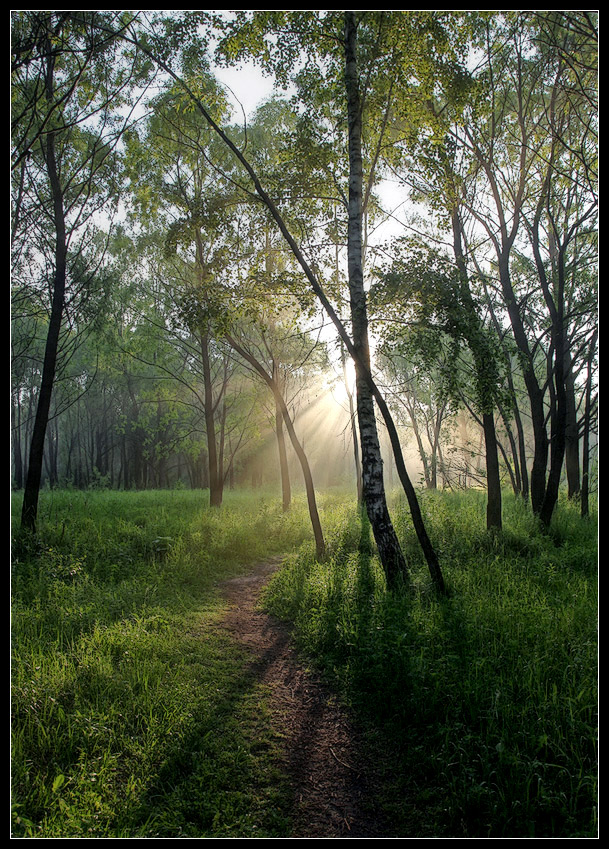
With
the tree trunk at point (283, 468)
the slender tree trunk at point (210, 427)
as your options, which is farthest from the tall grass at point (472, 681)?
the slender tree trunk at point (210, 427)

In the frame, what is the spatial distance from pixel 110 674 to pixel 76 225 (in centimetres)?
909

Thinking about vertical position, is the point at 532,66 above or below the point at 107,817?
above

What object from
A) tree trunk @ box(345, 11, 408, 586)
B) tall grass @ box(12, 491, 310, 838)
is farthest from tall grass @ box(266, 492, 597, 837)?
tall grass @ box(12, 491, 310, 838)

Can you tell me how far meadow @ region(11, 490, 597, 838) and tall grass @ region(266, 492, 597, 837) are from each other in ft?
0.06

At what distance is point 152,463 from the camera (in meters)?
31.9

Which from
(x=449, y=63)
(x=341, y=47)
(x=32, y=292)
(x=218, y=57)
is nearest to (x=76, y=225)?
(x=32, y=292)

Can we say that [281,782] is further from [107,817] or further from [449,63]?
[449,63]

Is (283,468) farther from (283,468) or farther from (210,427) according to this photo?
(210,427)

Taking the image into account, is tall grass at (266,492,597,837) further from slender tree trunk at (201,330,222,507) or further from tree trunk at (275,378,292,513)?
slender tree trunk at (201,330,222,507)

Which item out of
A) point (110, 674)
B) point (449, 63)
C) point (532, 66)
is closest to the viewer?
point (110, 674)

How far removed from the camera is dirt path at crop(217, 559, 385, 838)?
2779mm

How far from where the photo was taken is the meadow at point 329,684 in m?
2.71

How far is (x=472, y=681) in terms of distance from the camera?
12.4 feet

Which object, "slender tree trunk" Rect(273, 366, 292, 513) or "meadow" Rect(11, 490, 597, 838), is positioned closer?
"meadow" Rect(11, 490, 597, 838)
